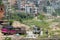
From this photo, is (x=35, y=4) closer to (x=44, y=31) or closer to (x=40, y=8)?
(x=40, y=8)

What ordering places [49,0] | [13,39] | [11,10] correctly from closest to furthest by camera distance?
[13,39]
[11,10]
[49,0]

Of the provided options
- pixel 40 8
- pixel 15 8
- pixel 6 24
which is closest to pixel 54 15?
pixel 40 8

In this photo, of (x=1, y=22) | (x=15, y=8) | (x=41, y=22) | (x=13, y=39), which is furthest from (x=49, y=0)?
(x=13, y=39)

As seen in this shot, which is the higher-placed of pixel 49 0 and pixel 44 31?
pixel 49 0

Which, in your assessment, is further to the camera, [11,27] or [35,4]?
[35,4]

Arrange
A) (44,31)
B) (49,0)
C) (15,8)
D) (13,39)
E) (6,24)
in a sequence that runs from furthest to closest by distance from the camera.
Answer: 1. (49,0)
2. (15,8)
3. (6,24)
4. (44,31)
5. (13,39)

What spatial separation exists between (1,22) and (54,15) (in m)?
1.88

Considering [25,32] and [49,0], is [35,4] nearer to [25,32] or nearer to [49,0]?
[49,0]

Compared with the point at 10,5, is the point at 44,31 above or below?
below

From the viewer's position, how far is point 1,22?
4914mm

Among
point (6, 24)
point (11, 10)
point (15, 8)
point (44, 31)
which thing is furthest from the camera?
point (15, 8)

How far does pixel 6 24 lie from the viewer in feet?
15.7

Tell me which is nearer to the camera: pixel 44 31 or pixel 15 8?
pixel 44 31

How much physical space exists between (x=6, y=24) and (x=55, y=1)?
7.90ft
